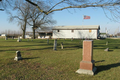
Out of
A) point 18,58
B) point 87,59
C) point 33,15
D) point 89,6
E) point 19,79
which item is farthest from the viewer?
point 33,15

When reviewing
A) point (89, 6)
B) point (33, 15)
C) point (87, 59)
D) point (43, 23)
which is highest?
point (33, 15)

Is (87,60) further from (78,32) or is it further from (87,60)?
(78,32)

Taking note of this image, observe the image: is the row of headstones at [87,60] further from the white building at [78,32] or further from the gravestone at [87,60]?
the white building at [78,32]

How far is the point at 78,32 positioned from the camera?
3925 cm

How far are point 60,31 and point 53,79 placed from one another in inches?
1458

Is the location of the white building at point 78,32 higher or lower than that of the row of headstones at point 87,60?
higher

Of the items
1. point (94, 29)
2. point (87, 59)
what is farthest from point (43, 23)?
point (87, 59)

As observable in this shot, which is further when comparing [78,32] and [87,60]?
[78,32]

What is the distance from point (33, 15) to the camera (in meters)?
39.8

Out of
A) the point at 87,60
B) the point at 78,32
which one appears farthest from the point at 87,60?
the point at 78,32

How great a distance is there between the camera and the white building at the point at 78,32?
37.2 metres

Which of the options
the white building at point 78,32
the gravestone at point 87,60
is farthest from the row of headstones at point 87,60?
the white building at point 78,32

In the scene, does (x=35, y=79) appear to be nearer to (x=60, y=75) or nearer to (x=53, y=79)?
(x=53, y=79)

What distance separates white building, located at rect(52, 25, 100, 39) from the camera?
37219 mm
